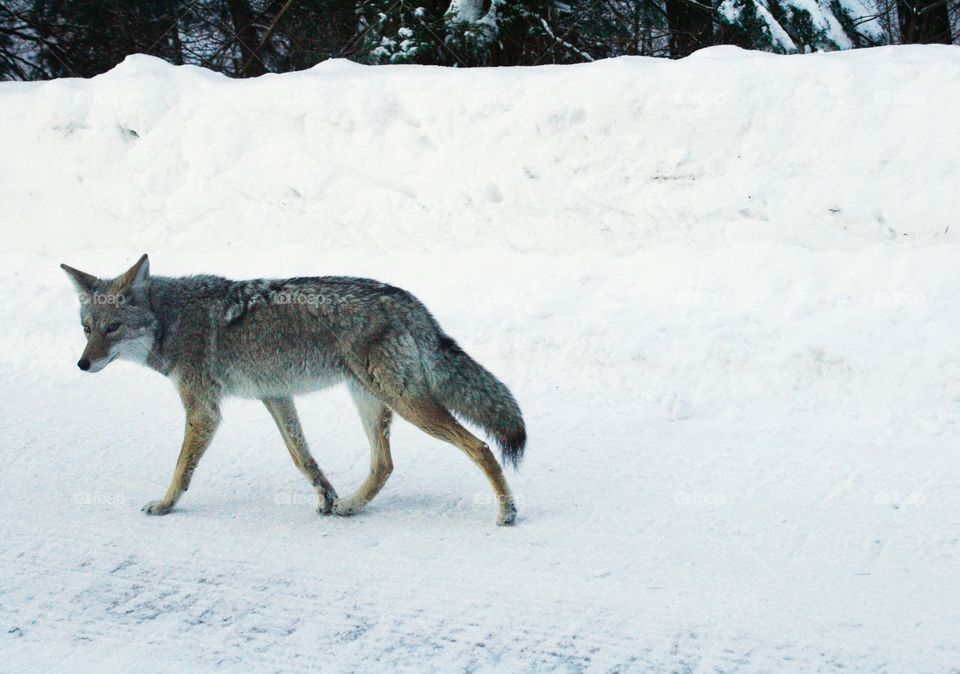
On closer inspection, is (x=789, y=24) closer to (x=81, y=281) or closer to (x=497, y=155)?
(x=497, y=155)

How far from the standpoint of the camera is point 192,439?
572 centimetres

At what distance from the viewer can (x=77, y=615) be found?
434 cm

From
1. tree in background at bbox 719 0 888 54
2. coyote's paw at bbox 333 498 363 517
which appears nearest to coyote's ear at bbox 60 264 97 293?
coyote's paw at bbox 333 498 363 517

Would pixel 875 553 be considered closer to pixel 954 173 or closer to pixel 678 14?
pixel 954 173

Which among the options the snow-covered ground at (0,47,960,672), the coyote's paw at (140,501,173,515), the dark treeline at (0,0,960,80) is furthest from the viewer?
the dark treeline at (0,0,960,80)

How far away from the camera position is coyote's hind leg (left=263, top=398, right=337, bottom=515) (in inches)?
225

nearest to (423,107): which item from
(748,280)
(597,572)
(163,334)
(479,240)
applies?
(479,240)

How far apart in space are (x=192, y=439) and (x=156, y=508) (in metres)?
0.45

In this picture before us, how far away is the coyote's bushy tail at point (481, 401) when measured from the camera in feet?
17.6

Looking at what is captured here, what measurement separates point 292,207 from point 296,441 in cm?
485

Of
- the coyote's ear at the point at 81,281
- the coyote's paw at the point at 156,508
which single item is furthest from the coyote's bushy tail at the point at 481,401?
the coyote's ear at the point at 81,281

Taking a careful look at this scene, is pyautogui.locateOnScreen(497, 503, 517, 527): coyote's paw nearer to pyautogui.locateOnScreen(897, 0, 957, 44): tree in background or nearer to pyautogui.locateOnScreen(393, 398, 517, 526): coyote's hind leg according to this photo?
pyautogui.locateOnScreen(393, 398, 517, 526): coyote's hind leg

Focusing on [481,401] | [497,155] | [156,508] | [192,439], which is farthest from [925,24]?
[156,508]

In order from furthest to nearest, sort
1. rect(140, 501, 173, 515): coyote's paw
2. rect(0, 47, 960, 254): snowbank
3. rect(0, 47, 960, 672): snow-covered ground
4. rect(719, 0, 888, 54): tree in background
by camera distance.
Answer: rect(719, 0, 888, 54): tree in background
rect(0, 47, 960, 254): snowbank
rect(140, 501, 173, 515): coyote's paw
rect(0, 47, 960, 672): snow-covered ground
